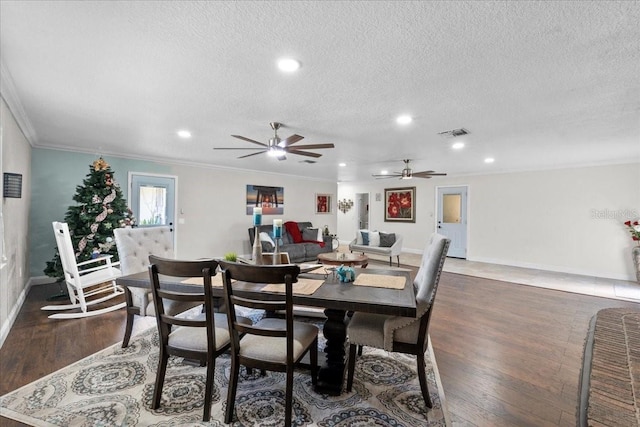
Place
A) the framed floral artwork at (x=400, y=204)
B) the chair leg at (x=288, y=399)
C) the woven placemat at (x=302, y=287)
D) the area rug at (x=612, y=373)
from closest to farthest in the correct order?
the area rug at (x=612, y=373) < the chair leg at (x=288, y=399) < the woven placemat at (x=302, y=287) < the framed floral artwork at (x=400, y=204)

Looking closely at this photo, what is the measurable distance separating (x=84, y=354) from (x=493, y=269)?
277 inches

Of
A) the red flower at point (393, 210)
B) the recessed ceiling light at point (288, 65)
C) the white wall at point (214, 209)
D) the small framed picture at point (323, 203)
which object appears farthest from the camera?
the red flower at point (393, 210)

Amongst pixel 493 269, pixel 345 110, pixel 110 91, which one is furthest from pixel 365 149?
pixel 493 269

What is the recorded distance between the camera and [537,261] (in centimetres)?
653

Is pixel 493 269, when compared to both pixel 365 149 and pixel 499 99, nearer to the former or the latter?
pixel 365 149

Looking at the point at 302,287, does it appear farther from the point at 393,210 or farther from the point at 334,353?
the point at 393,210

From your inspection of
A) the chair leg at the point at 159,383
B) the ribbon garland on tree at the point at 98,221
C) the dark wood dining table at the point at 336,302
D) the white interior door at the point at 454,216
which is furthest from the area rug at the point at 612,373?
the white interior door at the point at 454,216

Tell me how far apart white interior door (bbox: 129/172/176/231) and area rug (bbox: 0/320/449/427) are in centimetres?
370

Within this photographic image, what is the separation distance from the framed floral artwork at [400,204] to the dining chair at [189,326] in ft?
25.3

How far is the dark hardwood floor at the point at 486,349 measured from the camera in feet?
6.35

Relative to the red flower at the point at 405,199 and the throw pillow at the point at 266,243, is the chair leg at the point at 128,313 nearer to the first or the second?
the throw pillow at the point at 266,243

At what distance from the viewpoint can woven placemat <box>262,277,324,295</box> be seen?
1866 millimetres

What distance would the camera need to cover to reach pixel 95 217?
4.20 meters

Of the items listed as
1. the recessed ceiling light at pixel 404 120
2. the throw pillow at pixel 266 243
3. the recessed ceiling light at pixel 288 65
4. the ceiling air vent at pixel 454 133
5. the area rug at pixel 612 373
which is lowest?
the throw pillow at pixel 266 243
